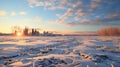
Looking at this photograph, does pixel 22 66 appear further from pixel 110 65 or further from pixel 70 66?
pixel 110 65

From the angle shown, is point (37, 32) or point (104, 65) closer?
point (104, 65)

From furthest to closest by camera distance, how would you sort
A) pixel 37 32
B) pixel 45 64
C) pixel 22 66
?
pixel 37 32 < pixel 45 64 < pixel 22 66

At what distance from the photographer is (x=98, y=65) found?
639 centimetres

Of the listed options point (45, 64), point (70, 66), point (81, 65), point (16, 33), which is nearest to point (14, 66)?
point (45, 64)

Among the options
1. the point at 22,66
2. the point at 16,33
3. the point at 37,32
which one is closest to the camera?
the point at 22,66

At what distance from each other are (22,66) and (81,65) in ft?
8.53

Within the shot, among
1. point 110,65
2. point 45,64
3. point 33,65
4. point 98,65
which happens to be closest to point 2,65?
point 33,65

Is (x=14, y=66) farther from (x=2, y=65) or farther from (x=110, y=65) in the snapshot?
(x=110, y=65)

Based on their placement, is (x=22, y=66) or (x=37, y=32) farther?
(x=37, y=32)

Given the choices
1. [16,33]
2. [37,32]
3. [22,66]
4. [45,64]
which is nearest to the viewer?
[22,66]

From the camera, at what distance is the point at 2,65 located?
616 centimetres

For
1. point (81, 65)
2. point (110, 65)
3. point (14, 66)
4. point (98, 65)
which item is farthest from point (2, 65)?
point (110, 65)

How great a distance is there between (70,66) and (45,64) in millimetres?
1164

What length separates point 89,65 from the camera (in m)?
6.29
